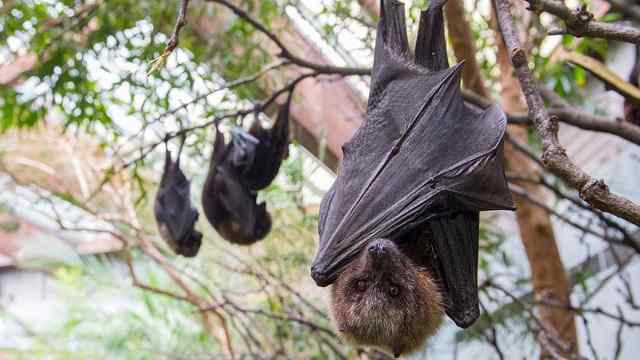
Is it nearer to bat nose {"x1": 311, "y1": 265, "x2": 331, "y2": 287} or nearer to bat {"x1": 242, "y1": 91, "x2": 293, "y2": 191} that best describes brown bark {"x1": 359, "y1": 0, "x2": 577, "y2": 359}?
bat {"x1": 242, "y1": 91, "x2": 293, "y2": 191}

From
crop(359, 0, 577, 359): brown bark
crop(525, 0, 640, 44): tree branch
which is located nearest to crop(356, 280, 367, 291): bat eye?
crop(525, 0, 640, 44): tree branch

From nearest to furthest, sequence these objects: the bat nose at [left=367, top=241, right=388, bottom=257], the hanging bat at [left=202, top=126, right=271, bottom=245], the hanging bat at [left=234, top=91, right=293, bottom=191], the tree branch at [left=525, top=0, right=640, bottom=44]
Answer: the tree branch at [left=525, top=0, right=640, bottom=44] → the bat nose at [left=367, top=241, right=388, bottom=257] → the hanging bat at [left=234, top=91, right=293, bottom=191] → the hanging bat at [left=202, top=126, right=271, bottom=245]

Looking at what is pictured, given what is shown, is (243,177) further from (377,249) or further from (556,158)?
(556,158)

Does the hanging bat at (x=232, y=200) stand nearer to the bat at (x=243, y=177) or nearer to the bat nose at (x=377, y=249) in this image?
the bat at (x=243, y=177)

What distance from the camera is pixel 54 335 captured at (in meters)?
7.65

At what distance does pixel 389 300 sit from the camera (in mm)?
2049

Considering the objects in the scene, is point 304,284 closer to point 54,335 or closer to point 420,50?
point 54,335

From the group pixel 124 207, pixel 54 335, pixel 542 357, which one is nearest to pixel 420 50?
pixel 542 357

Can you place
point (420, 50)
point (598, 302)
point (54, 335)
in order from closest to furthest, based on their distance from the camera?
point (420, 50) → point (598, 302) → point (54, 335)

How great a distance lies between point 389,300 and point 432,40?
79cm

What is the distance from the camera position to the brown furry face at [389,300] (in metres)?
2.01

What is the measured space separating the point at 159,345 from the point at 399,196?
4667 mm

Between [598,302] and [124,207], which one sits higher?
[124,207]

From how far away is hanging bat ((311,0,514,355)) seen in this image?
6.78ft
